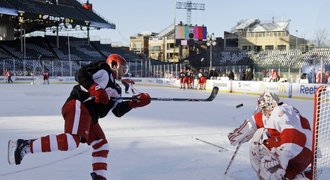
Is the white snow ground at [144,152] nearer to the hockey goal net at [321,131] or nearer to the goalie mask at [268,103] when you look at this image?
the hockey goal net at [321,131]

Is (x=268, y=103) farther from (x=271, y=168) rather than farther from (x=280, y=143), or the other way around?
(x=271, y=168)

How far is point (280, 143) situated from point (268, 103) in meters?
0.30

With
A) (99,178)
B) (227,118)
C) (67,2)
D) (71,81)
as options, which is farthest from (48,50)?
Result: (99,178)

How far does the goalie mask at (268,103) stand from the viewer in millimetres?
2828

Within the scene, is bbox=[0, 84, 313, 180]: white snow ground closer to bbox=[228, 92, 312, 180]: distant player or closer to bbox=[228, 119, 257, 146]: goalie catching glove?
bbox=[228, 119, 257, 146]: goalie catching glove

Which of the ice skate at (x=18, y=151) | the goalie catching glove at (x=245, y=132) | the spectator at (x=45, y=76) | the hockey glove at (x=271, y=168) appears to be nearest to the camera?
the hockey glove at (x=271, y=168)

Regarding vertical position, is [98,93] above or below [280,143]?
above

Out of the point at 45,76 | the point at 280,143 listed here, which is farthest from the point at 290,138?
the point at 45,76

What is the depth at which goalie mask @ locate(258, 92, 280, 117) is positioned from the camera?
9.28 ft

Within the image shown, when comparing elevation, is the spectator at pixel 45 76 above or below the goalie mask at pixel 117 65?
below

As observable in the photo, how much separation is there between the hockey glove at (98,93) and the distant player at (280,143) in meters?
1.18

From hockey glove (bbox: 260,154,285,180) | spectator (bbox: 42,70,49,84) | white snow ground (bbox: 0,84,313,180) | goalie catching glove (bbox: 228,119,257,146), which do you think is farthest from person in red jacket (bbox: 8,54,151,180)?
spectator (bbox: 42,70,49,84)

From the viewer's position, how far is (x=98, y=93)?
10.4 feet

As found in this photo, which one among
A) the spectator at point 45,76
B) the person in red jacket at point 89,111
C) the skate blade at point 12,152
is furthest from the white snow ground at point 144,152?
the spectator at point 45,76
